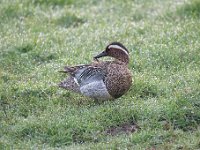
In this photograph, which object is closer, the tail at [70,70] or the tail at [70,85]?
the tail at [70,85]

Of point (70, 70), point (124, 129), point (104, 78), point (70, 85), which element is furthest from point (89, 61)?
point (124, 129)

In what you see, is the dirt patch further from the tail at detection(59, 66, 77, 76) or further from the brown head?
the tail at detection(59, 66, 77, 76)

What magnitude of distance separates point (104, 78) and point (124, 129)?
2.95 feet

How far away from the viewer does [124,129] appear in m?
8.74

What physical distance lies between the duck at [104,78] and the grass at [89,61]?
185mm

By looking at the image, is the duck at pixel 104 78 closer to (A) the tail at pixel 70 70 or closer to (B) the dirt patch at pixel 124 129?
(A) the tail at pixel 70 70

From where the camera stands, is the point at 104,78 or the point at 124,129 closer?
the point at 124,129

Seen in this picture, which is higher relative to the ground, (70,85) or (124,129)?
(70,85)

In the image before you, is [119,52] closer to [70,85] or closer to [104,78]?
[104,78]

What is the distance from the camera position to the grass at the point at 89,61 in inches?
337

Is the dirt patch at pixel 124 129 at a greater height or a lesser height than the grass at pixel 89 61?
lesser

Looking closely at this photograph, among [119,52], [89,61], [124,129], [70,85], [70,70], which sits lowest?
[124,129]

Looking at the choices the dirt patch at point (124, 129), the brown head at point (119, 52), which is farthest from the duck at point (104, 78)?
the dirt patch at point (124, 129)

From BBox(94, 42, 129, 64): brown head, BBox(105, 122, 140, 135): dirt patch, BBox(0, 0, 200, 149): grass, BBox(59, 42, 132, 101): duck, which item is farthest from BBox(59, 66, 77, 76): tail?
BBox(105, 122, 140, 135): dirt patch
